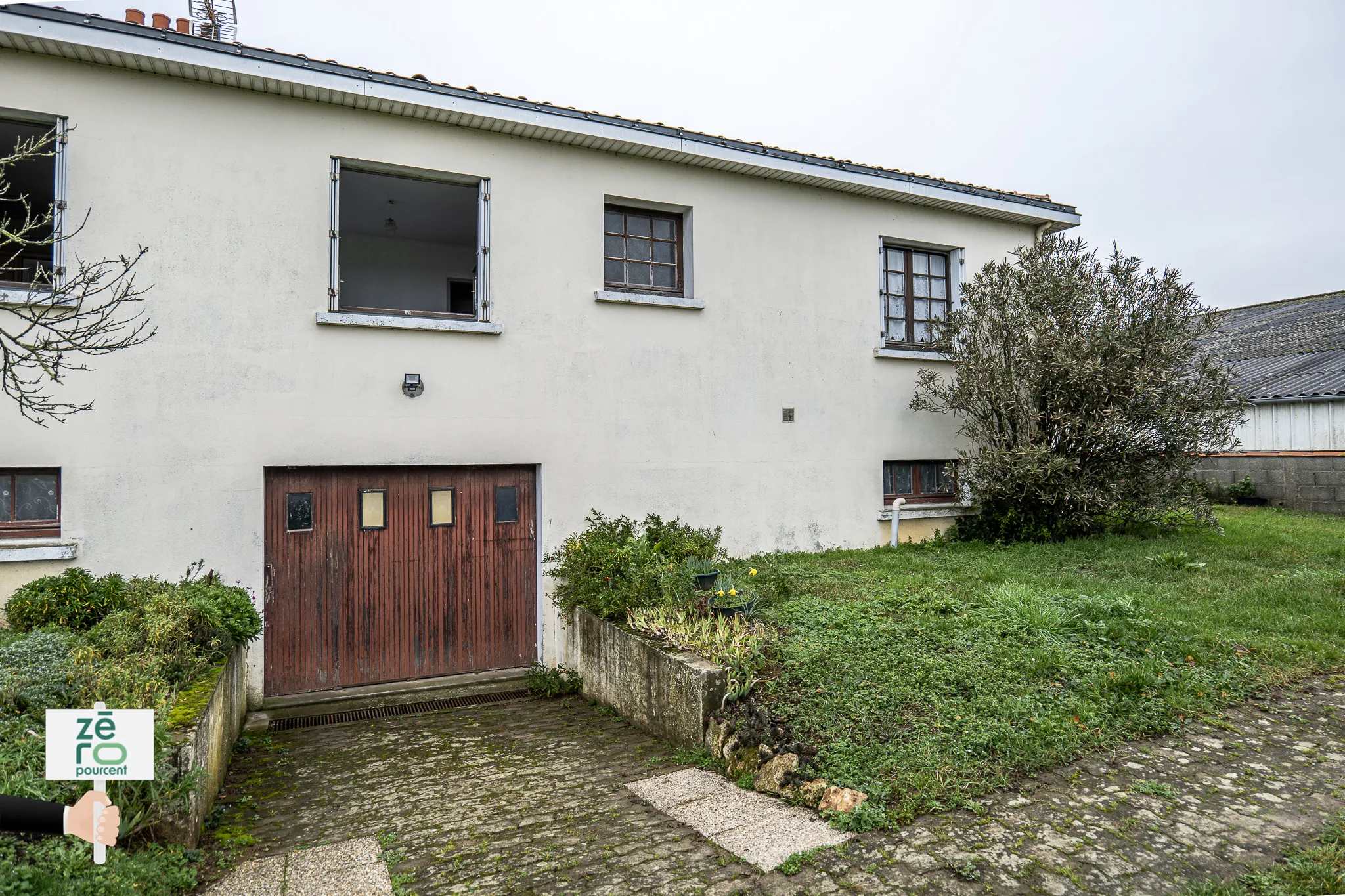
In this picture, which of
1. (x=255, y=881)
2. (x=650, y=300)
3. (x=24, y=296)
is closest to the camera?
(x=255, y=881)

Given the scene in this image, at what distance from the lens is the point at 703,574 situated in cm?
704

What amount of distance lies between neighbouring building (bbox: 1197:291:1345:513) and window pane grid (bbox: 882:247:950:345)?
6169mm

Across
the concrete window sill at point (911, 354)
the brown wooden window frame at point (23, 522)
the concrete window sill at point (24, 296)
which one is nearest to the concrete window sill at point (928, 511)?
the concrete window sill at point (911, 354)

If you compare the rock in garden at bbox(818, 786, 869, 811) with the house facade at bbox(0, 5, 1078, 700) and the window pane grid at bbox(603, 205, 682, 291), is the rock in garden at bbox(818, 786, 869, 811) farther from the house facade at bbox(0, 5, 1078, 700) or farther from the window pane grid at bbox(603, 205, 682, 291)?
the window pane grid at bbox(603, 205, 682, 291)

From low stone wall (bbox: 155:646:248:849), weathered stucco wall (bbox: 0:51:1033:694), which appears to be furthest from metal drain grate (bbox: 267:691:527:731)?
weathered stucco wall (bbox: 0:51:1033:694)

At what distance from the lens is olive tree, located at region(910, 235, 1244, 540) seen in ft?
29.9

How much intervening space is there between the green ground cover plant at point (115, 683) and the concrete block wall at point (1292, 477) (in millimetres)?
14744

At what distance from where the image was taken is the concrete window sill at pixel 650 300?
8.27 metres

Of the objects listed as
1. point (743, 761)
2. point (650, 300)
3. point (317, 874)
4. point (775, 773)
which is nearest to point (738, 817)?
point (775, 773)

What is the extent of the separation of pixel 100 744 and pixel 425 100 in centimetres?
633

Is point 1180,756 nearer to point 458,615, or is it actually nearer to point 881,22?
point 458,615

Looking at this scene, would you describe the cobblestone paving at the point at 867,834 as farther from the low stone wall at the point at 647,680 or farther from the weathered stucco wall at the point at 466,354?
the weathered stucco wall at the point at 466,354

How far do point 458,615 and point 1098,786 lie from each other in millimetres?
5875

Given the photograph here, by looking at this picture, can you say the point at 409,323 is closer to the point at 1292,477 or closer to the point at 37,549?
the point at 37,549
